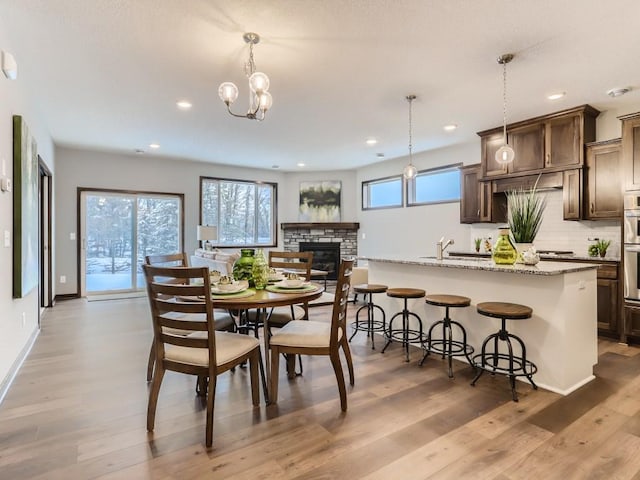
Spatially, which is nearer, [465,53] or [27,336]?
[465,53]

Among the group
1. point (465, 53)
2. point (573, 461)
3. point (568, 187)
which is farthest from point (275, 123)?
point (573, 461)

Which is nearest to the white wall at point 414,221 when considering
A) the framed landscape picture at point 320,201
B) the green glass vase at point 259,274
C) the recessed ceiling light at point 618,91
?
the framed landscape picture at point 320,201

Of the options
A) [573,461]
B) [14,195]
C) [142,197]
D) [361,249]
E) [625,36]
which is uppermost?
[625,36]

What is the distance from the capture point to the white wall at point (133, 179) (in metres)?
6.62

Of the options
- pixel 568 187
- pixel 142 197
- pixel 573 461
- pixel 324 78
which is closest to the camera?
pixel 573 461

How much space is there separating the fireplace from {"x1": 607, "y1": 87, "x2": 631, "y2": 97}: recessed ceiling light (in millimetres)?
5702

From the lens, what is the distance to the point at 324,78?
3623 mm

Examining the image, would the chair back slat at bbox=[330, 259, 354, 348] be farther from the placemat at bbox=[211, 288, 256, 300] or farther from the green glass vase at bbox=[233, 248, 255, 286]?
the green glass vase at bbox=[233, 248, 255, 286]

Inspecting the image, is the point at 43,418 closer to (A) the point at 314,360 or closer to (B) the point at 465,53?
(A) the point at 314,360

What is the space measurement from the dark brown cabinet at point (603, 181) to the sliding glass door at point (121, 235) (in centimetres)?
698

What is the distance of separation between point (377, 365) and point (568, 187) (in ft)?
10.9

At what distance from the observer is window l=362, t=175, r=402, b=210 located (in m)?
7.68

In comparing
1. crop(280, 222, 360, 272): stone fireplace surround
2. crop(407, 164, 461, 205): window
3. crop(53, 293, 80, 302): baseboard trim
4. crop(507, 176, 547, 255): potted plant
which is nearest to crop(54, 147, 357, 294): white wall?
crop(53, 293, 80, 302): baseboard trim

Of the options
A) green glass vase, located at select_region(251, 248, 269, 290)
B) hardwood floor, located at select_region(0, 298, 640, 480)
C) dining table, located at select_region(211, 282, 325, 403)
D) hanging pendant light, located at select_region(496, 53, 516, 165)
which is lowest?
hardwood floor, located at select_region(0, 298, 640, 480)
